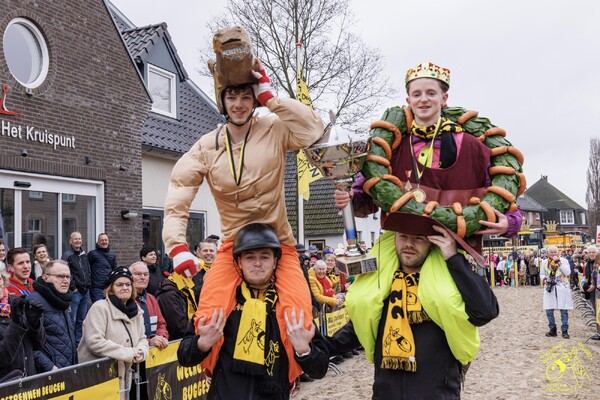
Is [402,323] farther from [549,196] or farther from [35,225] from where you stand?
[549,196]

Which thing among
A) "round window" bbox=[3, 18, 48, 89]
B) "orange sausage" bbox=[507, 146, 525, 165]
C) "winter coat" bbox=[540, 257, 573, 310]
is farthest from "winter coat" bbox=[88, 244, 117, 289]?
"winter coat" bbox=[540, 257, 573, 310]

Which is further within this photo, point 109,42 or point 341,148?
point 109,42

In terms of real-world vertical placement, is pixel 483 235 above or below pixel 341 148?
below

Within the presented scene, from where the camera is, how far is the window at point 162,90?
581 inches

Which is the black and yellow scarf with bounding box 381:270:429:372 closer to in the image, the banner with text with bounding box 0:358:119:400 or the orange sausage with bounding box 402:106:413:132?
the orange sausage with bounding box 402:106:413:132

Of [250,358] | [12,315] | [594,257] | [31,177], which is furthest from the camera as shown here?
[594,257]

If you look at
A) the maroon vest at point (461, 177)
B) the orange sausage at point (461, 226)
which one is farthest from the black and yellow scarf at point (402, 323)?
the maroon vest at point (461, 177)

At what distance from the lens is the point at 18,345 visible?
495 cm

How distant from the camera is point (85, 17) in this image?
36.5ft

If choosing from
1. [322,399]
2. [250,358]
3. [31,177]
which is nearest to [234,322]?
[250,358]

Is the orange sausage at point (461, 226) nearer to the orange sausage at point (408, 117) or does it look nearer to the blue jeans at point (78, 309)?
the orange sausage at point (408, 117)

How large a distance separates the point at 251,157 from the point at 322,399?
225 inches

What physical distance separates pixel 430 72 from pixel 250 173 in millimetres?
1159

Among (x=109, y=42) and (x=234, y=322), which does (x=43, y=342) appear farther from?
(x=109, y=42)
